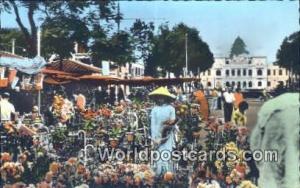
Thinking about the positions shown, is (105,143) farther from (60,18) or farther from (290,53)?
(290,53)

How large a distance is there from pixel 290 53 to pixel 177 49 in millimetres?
653

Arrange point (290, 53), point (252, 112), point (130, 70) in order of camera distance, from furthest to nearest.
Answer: point (130, 70)
point (290, 53)
point (252, 112)

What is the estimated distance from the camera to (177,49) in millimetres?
3613

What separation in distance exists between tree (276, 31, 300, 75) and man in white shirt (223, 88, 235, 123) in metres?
0.33

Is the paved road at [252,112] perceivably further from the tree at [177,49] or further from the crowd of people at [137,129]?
the tree at [177,49]

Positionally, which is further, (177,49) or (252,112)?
(177,49)

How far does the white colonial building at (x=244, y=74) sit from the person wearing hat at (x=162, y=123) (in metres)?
0.27

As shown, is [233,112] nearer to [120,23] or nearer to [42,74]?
[120,23]

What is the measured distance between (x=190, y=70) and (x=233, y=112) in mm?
361

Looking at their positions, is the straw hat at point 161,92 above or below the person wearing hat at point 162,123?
above

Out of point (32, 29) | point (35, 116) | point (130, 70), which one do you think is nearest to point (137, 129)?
point (130, 70)

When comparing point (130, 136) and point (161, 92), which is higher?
point (161, 92)

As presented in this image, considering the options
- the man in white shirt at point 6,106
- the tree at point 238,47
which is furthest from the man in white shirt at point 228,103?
the man in white shirt at point 6,106

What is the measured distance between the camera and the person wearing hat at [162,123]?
3.68 metres
